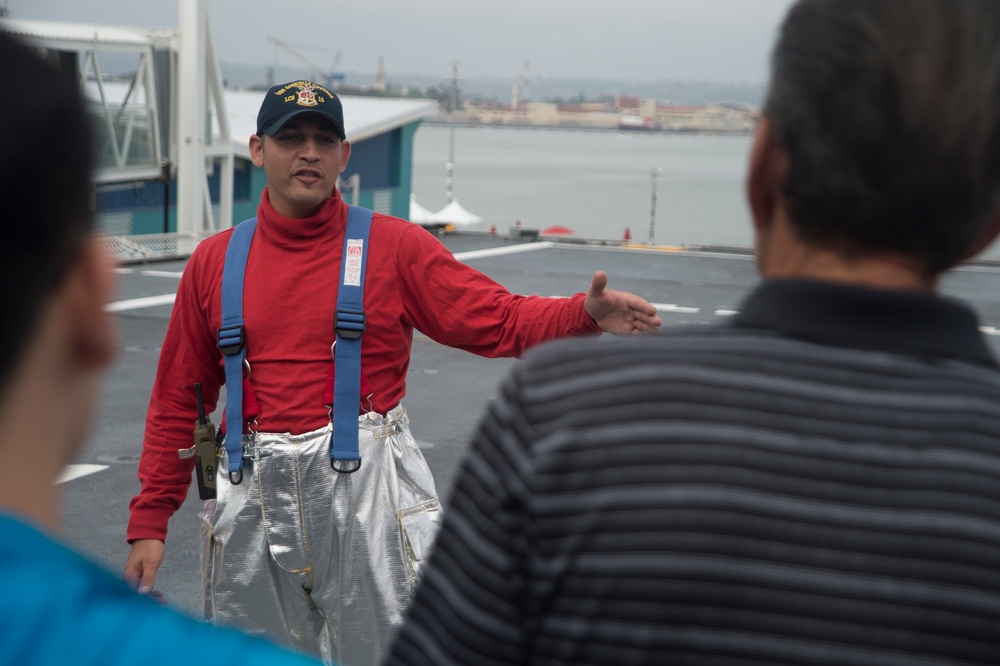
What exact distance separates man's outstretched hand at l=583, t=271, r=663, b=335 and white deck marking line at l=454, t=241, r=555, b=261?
20.2 meters

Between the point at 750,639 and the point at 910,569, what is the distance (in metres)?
0.19

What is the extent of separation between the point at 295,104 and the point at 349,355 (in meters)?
0.90

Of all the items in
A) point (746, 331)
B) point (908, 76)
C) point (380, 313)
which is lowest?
point (380, 313)

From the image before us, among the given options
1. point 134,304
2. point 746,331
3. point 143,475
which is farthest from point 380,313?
point 134,304

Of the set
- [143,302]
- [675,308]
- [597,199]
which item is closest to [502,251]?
[675,308]

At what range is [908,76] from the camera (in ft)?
4.24

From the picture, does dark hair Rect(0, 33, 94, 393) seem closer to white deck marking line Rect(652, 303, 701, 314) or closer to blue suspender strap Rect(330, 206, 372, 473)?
blue suspender strap Rect(330, 206, 372, 473)

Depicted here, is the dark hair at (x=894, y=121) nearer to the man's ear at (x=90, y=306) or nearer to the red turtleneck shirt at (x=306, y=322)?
the man's ear at (x=90, y=306)

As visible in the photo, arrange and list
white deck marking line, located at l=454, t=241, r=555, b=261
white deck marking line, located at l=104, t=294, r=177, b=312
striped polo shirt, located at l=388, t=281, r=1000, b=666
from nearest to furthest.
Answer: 1. striped polo shirt, located at l=388, t=281, r=1000, b=666
2. white deck marking line, located at l=104, t=294, r=177, b=312
3. white deck marking line, located at l=454, t=241, r=555, b=261

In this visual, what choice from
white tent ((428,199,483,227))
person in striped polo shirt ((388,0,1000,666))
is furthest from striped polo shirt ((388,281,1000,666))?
white tent ((428,199,483,227))

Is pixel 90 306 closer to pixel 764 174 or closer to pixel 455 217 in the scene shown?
pixel 764 174

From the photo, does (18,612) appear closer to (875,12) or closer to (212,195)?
(875,12)

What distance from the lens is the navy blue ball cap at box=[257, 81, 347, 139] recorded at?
3.83m

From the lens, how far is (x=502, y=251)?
86.4 ft
